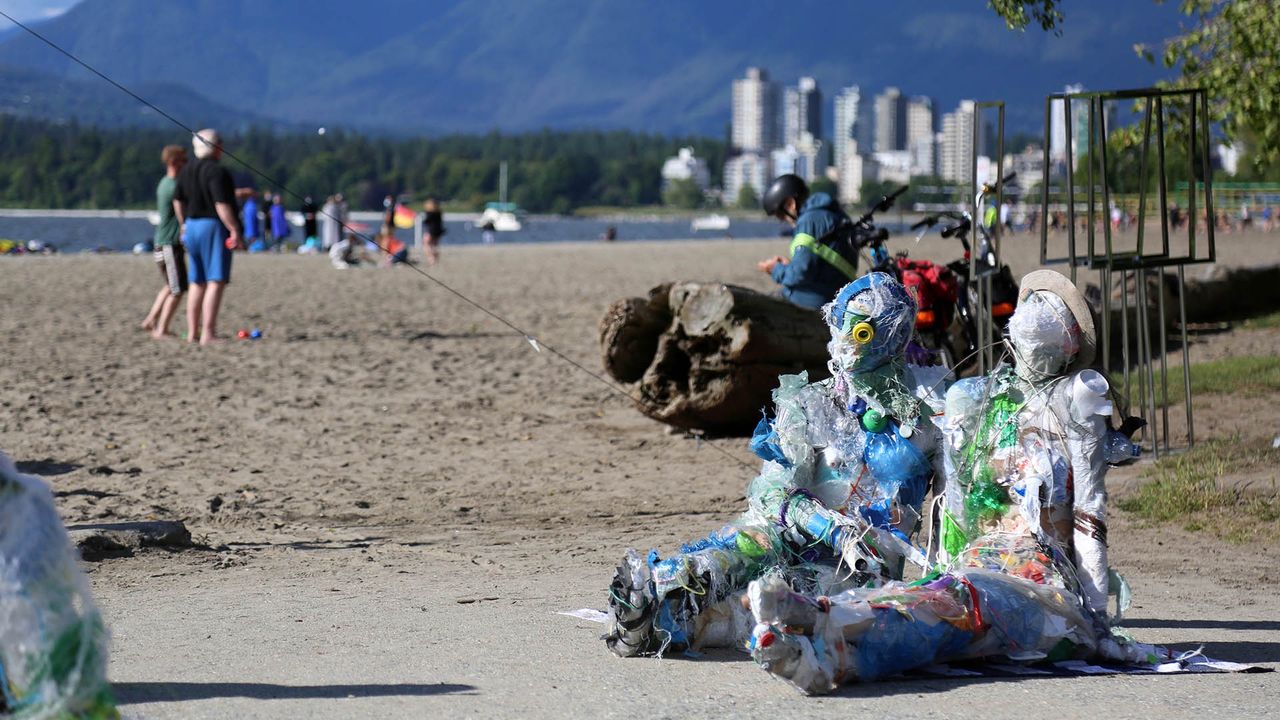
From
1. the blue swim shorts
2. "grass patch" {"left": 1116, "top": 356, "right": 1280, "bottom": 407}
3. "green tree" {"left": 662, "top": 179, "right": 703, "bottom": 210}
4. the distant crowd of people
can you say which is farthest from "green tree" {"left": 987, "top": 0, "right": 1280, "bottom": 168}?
"green tree" {"left": 662, "top": 179, "right": 703, "bottom": 210}

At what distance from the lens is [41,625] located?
120 inches

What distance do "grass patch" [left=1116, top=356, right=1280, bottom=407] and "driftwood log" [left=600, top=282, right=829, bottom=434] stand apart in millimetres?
2685

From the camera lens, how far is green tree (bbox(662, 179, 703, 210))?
165 m

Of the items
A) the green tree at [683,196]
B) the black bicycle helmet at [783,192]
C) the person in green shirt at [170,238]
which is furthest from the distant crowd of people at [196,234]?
the green tree at [683,196]

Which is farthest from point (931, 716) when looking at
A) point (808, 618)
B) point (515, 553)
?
point (515, 553)

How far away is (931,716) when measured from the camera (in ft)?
12.9

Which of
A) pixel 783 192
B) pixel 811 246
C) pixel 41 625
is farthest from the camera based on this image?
pixel 783 192

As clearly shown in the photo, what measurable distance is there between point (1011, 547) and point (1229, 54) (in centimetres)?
843

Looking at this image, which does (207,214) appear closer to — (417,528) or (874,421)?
(417,528)

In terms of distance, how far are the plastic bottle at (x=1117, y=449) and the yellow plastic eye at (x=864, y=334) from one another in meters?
0.83

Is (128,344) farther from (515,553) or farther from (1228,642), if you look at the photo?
(1228,642)

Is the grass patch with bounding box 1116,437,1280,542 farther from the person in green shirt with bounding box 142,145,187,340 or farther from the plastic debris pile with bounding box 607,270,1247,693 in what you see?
the person in green shirt with bounding box 142,145,187,340

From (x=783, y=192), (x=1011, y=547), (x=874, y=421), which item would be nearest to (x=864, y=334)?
(x=874, y=421)

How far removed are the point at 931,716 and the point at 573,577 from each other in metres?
2.34
